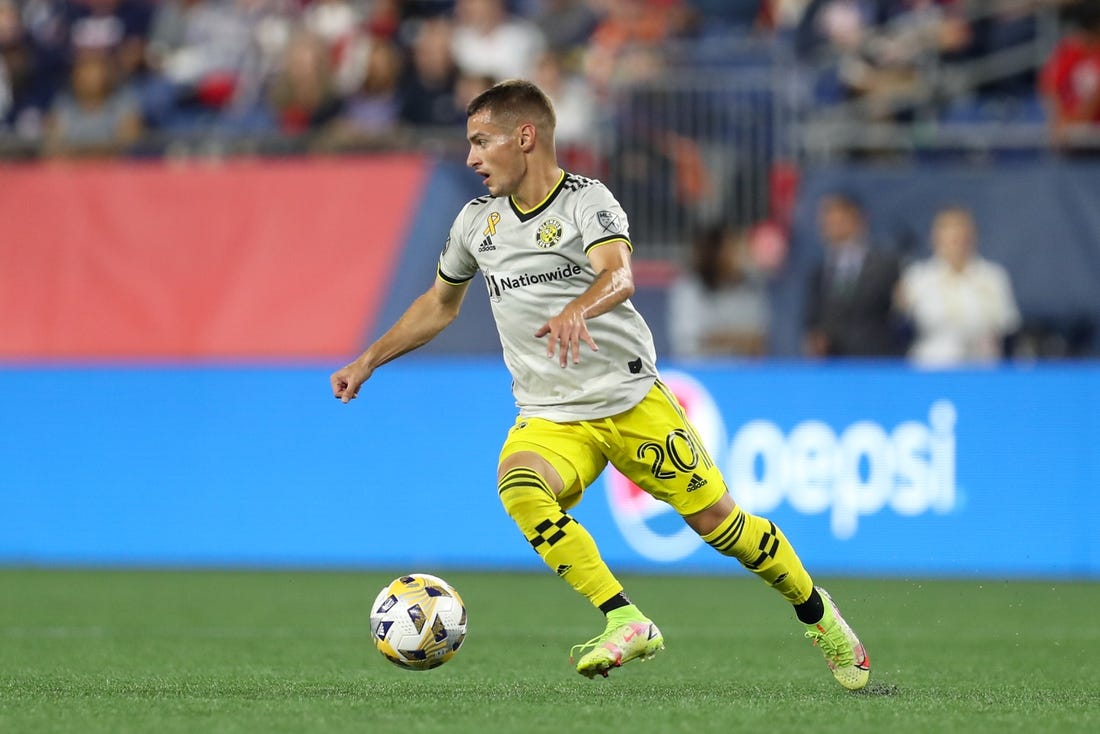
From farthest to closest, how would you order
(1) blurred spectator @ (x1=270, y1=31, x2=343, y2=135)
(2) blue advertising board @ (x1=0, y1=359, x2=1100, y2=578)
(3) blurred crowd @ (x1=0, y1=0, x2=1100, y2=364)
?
(1) blurred spectator @ (x1=270, y1=31, x2=343, y2=135) → (3) blurred crowd @ (x1=0, y1=0, x2=1100, y2=364) → (2) blue advertising board @ (x1=0, y1=359, x2=1100, y2=578)

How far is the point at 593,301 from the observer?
6246mm

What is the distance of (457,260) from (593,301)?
1.09 metres

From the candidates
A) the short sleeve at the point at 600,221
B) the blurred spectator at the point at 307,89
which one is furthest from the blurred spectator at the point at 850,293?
the short sleeve at the point at 600,221

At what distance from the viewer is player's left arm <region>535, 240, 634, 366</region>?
19.7 feet

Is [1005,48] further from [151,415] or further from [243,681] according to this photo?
[243,681]

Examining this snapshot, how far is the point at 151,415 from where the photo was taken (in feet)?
45.2

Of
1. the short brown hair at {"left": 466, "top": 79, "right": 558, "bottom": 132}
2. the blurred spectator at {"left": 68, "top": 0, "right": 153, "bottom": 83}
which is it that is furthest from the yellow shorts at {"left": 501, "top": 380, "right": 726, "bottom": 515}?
the blurred spectator at {"left": 68, "top": 0, "right": 153, "bottom": 83}

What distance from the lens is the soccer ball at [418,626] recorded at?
6.66 m

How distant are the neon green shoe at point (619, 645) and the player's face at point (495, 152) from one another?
1.69 meters

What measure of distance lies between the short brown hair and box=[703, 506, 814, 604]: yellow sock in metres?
1.68

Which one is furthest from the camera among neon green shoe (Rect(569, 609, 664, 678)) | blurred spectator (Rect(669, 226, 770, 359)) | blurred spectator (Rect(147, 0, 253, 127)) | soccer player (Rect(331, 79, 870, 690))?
blurred spectator (Rect(147, 0, 253, 127))

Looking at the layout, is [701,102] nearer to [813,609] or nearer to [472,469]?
[472,469]

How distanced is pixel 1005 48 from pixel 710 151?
2.70 m

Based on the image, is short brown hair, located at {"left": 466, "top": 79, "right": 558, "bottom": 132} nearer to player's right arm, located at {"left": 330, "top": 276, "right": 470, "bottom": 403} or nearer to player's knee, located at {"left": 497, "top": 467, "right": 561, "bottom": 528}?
player's right arm, located at {"left": 330, "top": 276, "right": 470, "bottom": 403}
